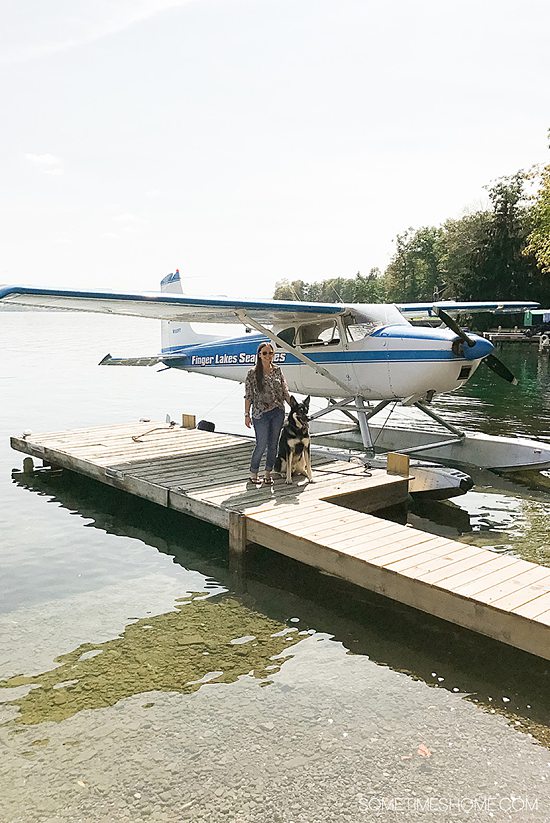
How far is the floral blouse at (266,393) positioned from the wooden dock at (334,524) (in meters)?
0.84

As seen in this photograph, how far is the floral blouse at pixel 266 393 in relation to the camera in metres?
6.98

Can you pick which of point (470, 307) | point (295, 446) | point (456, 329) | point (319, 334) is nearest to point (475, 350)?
point (456, 329)

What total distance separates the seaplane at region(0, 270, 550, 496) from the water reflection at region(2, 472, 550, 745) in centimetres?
370

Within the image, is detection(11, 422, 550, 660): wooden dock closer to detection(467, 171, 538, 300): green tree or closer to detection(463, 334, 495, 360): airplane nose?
detection(463, 334, 495, 360): airplane nose

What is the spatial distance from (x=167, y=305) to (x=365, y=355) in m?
2.96

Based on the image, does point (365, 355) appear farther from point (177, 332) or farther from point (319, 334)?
point (177, 332)

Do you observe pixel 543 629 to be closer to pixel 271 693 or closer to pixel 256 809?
pixel 271 693

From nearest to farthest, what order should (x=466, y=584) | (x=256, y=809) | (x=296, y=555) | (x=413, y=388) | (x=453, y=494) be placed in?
1. (x=256, y=809)
2. (x=466, y=584)
3. (x=296, y=555)
4. (x=453, y=494)
5. (x=413, y=388)

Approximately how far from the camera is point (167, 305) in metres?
8.08

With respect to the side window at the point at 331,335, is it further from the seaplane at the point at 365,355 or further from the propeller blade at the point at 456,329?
the propeller blade at the point at 456,329

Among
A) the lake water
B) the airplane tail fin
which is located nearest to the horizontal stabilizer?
the airplane tail fin

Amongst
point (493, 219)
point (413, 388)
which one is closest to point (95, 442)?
point (413, 388)

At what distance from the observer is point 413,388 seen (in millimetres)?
9055

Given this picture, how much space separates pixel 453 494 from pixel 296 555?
3.27 meters
